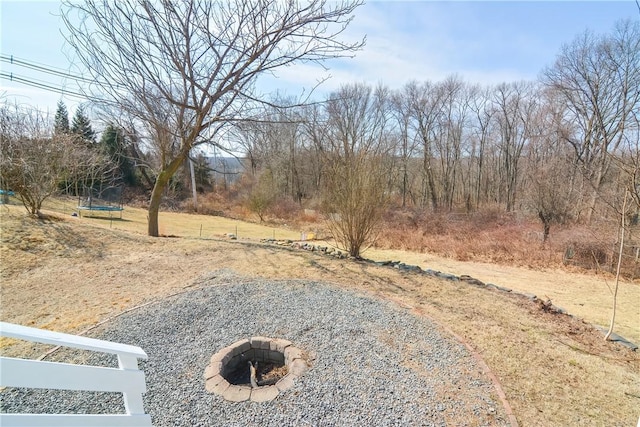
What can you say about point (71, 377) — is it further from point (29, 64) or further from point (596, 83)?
point (596, 83)

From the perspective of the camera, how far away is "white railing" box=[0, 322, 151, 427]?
0.84 m

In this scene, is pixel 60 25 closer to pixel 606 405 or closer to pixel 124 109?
pixel 124 109

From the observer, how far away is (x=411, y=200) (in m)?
26.4

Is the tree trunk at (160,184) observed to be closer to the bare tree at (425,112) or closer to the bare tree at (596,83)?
the bare tree at (596,83)

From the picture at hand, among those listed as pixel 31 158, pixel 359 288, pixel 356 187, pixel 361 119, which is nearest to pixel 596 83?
pixel 361 119

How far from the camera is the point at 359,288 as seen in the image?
4770 millimetres

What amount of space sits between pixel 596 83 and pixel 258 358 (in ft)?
67.0

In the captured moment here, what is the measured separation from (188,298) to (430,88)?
23505 mm

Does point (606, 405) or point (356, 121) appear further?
point (356, 121)

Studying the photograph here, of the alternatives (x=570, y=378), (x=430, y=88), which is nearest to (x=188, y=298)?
(x=570, y=378)

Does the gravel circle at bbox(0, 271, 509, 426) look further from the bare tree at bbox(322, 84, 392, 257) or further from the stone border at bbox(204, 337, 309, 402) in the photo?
the bare tree at bbox(322, 84, 392, 257)

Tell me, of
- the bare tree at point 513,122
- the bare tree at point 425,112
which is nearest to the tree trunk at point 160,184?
the bare tree at point 425,112

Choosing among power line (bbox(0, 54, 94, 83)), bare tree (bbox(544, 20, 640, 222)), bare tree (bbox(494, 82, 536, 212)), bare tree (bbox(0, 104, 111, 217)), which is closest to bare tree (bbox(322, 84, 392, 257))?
bare tree (bbox(0, 104, 111, 217))

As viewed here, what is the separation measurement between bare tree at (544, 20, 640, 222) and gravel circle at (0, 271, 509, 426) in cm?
1545
